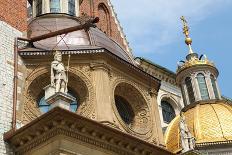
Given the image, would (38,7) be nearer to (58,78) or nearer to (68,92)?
(68,92)

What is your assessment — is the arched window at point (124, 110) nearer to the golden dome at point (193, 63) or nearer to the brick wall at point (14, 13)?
the brick wall at point (14, 13)

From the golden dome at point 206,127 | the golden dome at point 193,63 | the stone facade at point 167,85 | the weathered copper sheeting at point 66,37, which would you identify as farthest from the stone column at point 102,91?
the stone facade at point 167,85

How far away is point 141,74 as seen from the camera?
17516 millimetres

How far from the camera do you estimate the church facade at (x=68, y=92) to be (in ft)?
42.4

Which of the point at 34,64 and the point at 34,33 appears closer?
the point at 34,64

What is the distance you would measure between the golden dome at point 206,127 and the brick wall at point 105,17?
622 centimetres

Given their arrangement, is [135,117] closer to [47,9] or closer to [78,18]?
[78,18]

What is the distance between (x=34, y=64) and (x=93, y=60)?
185cm

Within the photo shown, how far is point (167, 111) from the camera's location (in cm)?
3086

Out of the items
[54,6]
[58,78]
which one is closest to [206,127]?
[54,6]

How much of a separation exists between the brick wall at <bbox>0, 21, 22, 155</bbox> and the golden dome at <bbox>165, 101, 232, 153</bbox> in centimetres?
872

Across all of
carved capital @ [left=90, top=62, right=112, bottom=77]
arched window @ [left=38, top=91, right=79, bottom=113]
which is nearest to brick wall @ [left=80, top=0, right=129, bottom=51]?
carved capital @ [left=90, top=62, right=112, bottom=77]

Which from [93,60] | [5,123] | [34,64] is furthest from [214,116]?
[5,123]

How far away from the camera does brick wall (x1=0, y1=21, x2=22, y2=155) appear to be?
13.8 metres
